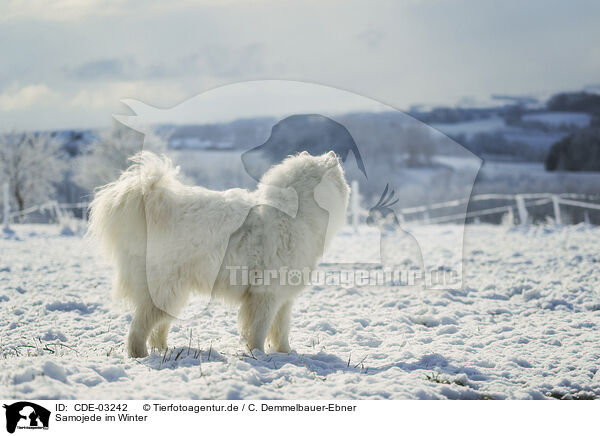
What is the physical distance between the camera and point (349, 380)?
3.60m

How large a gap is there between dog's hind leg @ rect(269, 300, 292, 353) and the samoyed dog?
0.55 feet

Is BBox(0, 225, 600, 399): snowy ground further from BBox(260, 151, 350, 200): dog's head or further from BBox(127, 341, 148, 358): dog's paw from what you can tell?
BBox(260, 151, 350, 200): dog's head

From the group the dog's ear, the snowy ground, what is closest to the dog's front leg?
the snowy ground

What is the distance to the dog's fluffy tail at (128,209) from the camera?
4.17 metres

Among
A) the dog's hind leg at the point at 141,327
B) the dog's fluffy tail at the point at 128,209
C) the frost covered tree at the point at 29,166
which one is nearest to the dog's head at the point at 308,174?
the dog's fluffy tail at the point at 128,209

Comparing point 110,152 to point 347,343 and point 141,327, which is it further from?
point 347,343

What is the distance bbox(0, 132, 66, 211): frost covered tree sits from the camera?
30.2m

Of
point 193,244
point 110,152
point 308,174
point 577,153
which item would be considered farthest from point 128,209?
point 577,153

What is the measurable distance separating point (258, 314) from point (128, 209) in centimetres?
155
